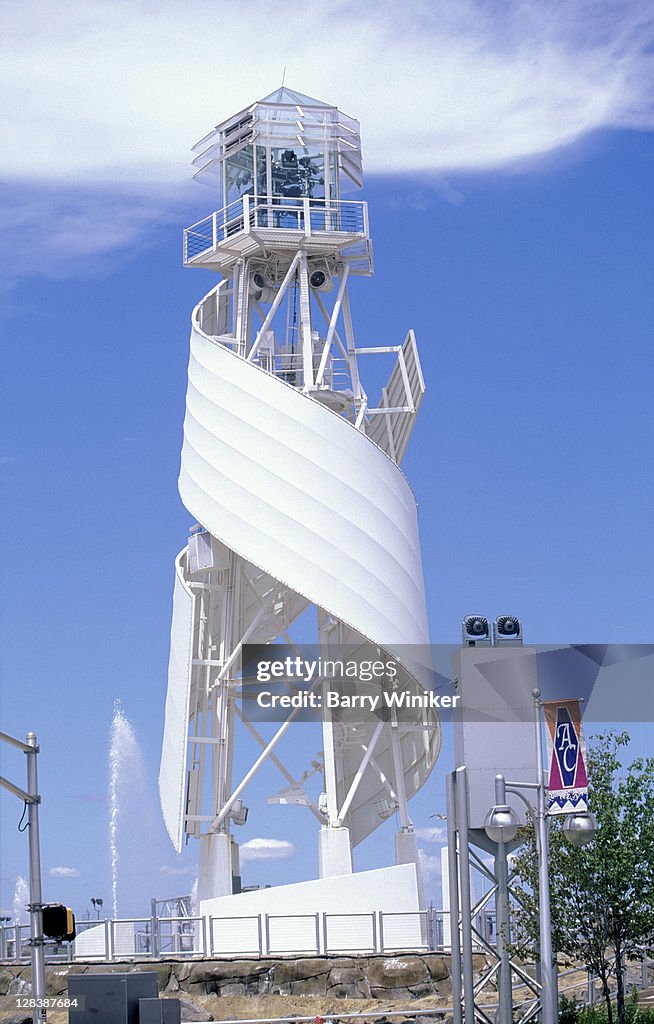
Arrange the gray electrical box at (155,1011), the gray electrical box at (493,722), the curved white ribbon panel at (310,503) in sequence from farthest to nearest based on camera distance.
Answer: the curved white ribbon panel at (310,503)
the gray electrical box at (493,722)
the gray electrical box at (155,1011)

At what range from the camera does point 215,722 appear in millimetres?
44844

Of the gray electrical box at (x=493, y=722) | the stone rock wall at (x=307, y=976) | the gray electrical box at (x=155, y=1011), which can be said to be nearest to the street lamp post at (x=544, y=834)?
the gray electrical box at (x=493, y=722)

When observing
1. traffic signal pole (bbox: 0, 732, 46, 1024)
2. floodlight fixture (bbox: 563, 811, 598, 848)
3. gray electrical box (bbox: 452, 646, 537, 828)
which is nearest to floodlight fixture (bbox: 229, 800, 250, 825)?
gray electrical box (bbox: 452, 646, 537, 828)

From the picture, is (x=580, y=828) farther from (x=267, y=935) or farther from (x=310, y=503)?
(x=310, y=503)

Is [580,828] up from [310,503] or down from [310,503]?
down

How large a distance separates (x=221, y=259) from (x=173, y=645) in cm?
921

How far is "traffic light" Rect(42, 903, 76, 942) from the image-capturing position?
90.5ft

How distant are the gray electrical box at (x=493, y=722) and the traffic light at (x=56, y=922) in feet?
24.5

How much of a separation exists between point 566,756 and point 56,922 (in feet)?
24.5

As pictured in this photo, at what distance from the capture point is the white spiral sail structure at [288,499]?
43.0m

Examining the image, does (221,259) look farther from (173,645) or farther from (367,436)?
(173,645)

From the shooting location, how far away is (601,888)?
30.7 meters

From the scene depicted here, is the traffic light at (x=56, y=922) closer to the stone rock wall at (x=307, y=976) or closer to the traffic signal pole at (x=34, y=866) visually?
the traffic signal pole at (x=34, y=866)

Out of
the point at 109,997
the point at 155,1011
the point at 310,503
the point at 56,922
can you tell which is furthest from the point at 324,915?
the point at 56,922
